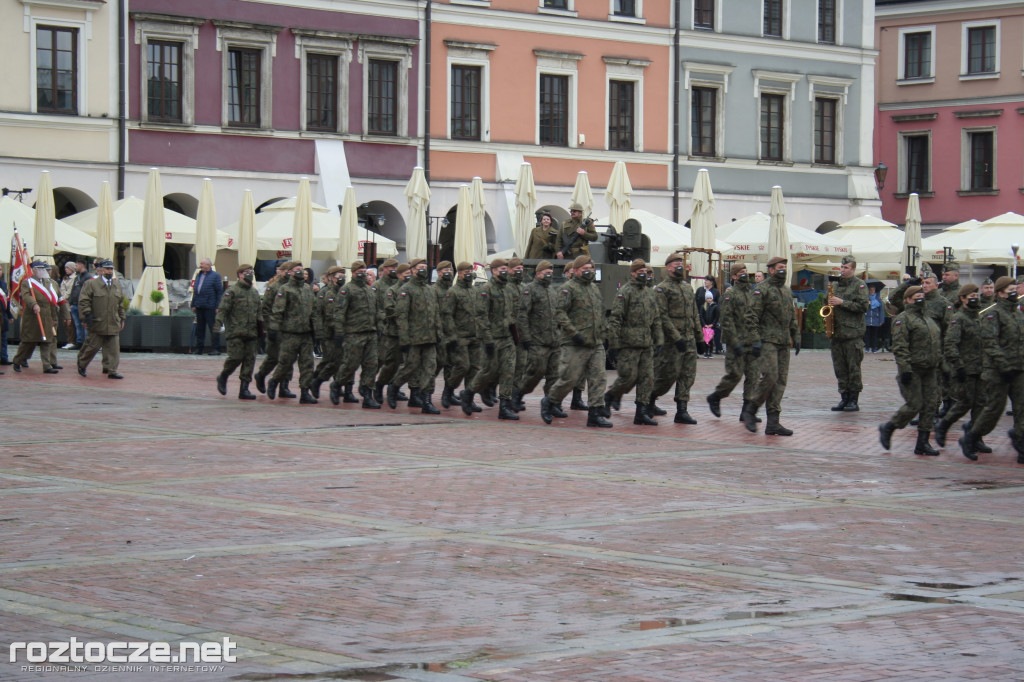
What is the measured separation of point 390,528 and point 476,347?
9.16 m

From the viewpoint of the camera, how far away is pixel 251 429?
1577 cm

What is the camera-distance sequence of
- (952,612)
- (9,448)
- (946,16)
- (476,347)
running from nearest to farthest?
(952,612), (9,448), (476,347), (946,16)

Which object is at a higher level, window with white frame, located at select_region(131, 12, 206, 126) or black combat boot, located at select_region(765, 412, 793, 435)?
window with white frame, located at select_region(131, 12, 206, 126)

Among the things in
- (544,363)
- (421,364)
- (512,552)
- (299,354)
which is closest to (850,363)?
(544,363)

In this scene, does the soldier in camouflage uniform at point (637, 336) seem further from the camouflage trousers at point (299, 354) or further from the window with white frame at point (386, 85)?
the window with white frame at point (386, 85)

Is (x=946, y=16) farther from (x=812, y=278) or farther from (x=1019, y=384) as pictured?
(x=1019, y=384)

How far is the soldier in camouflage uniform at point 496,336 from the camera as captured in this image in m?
17.8

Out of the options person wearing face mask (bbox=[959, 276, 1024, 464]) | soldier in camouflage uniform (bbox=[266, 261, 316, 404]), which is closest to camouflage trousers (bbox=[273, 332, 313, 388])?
soldier in camouflage uniform (bbox=[266, 261, 316, 404])

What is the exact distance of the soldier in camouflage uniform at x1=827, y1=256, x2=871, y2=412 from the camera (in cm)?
1895

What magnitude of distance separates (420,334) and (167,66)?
20.1m

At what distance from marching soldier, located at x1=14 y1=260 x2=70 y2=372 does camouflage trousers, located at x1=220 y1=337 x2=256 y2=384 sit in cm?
469

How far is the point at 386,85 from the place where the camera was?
3906 centimetres

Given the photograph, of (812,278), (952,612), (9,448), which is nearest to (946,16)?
(812,278)

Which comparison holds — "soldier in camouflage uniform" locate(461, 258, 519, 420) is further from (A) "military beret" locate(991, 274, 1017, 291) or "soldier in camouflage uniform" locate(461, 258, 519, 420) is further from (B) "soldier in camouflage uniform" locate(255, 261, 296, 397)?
(A) "military beret" locate(991, 274, 1017, 291)
